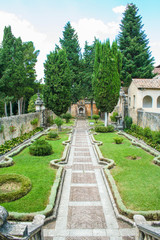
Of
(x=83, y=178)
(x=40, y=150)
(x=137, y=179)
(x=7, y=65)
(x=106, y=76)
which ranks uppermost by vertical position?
(x=7, y=65)

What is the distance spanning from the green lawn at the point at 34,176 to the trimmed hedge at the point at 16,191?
153mm

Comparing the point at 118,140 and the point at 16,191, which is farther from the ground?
the point at 118,140

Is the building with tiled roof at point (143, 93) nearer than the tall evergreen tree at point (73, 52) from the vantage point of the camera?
Yes

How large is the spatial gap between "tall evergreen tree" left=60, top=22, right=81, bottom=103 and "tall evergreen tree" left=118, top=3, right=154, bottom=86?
796 centimetres

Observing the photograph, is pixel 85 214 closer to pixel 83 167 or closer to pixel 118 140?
pixel 83 167

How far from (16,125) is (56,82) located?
6916mm

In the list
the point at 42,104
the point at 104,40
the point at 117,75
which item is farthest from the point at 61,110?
the point at 104,40

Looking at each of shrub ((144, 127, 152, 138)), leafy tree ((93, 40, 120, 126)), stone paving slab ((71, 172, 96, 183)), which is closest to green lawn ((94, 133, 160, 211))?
stone paving slab ((71, 172, 96, 183))

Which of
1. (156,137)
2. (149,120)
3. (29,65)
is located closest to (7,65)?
(29,65)

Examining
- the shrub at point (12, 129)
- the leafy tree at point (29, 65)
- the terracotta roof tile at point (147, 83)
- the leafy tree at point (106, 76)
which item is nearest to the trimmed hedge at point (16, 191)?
the shrub at point (12, 129)

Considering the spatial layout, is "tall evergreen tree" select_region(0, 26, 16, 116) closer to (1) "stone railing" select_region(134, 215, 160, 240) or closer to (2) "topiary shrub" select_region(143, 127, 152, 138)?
(2) "topiary shrub" select_region(143, 127, 152, 138)

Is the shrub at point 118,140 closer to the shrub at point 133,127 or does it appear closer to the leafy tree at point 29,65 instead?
the shrub at point 133,127

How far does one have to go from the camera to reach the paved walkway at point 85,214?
4809 millimetres

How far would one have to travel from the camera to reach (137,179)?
788 cm
